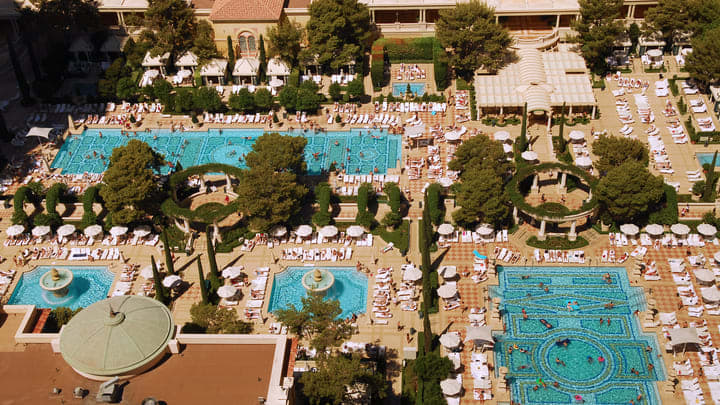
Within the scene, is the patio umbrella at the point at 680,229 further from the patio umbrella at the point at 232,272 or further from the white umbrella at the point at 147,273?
the white umbrella at the point at 147,273

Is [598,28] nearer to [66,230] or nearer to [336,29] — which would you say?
[336,29]

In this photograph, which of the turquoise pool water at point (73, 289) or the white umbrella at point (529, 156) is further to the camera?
the white umbrella at point (529, 156)

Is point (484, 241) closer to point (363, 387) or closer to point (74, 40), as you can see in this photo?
point (363, 387)

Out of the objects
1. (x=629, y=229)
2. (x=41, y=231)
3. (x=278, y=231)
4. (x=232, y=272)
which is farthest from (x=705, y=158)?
(x=41, y=231)

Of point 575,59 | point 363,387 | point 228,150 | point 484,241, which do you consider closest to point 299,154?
point 228,150

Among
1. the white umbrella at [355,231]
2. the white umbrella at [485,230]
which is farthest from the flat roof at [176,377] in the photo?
the white umbrella at [485,230]

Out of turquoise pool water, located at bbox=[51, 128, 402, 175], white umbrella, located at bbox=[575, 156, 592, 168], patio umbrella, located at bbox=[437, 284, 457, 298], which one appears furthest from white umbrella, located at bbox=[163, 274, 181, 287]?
white umbrella, located at bbox=[575, 156, 592, 168]
